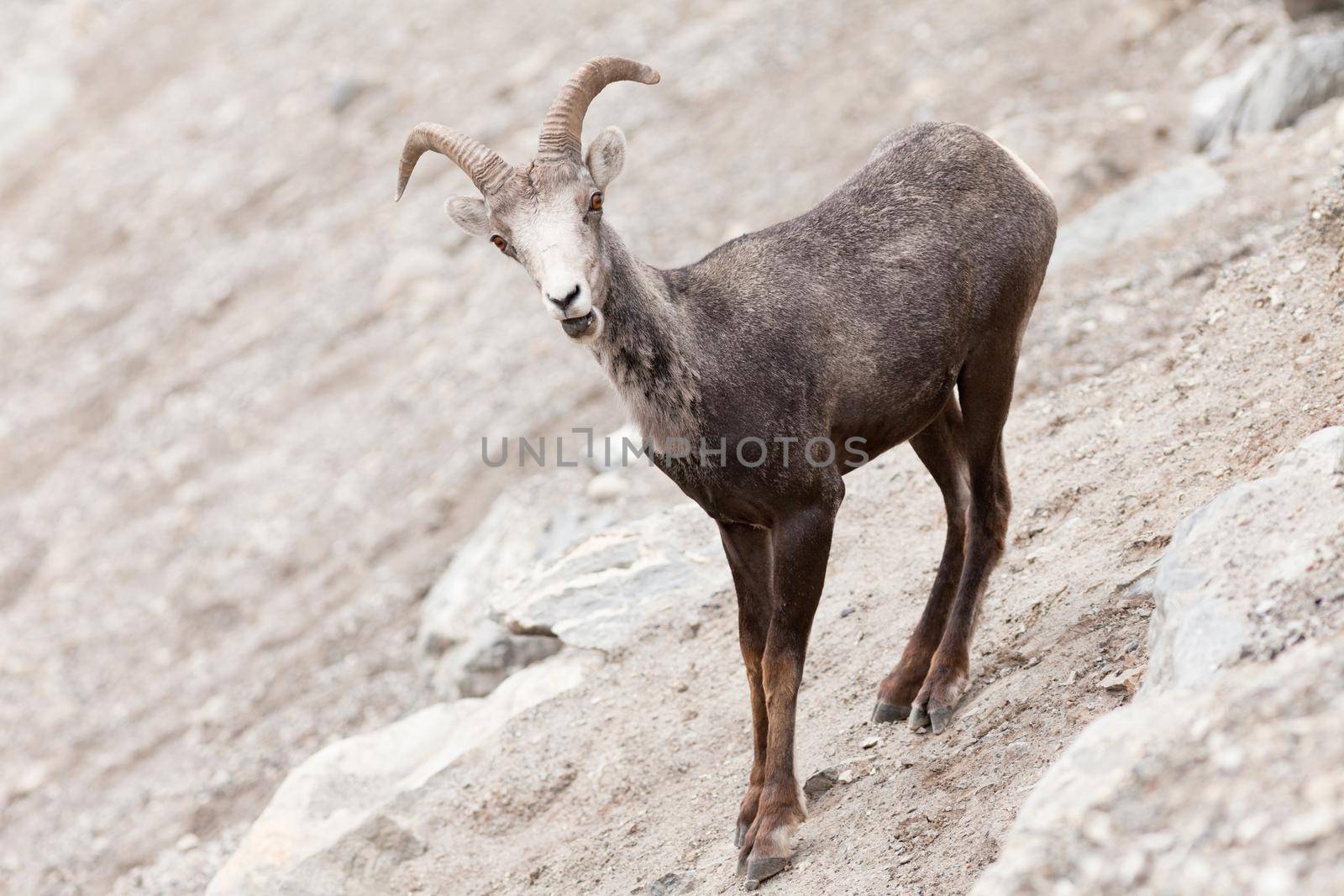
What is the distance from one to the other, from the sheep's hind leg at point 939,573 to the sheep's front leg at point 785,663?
0.94 metres

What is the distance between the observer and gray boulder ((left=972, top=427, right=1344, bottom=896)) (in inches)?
131

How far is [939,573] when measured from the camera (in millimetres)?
7148

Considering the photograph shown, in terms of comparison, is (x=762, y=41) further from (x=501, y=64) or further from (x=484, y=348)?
(x=484, y=348)

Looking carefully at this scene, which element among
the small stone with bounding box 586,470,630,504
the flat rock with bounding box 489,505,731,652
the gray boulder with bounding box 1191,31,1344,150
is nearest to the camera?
the flat rock with bounding box 489,505,731,652

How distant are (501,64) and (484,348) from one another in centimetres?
689

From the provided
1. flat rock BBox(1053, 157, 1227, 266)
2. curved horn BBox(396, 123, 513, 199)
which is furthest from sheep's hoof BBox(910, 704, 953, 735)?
flat rock BBox(1053, 157, 1227, 266)

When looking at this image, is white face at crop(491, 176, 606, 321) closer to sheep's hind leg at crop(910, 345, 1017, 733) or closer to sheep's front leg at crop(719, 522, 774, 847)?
sheep's front leg at crop(719, 522, 774, 847)

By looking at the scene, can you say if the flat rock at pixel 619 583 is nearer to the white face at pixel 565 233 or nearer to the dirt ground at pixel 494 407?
Answer: the dirt ground at pixel 494 407

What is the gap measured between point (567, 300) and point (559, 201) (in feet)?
2.12

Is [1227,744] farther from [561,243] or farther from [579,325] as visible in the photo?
[561,243]

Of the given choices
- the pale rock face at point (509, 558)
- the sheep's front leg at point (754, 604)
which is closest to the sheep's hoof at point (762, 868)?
the sheep's front leg at point (754, 604)

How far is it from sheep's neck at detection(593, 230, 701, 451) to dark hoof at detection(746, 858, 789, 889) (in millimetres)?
1899

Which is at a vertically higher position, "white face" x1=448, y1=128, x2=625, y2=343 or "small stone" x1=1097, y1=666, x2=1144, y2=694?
"white face" x1=448, y1=128, x2=625, y2=343

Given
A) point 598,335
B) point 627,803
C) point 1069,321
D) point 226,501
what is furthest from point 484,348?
point 598,335
